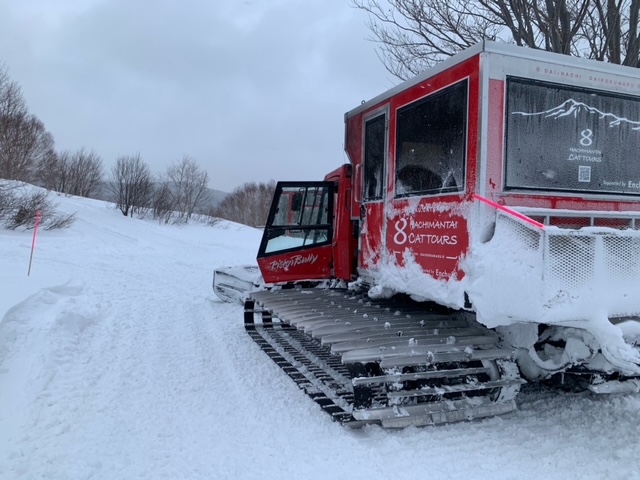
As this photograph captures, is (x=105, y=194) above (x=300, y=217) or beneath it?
above

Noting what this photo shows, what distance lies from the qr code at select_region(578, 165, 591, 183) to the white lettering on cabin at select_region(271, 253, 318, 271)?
334 centimetres

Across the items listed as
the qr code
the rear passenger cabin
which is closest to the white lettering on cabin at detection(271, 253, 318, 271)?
the rear passenger cabin

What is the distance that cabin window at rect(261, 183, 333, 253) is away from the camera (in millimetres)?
6613

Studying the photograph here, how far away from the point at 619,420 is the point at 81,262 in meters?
11.9

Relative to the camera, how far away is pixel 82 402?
4.24 meters

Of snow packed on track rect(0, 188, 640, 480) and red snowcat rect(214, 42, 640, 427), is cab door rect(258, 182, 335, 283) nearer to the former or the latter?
snow packed on track rect(0, 188, 640, 480)

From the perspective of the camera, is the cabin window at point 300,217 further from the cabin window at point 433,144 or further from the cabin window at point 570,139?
the cabin window at point 570,139

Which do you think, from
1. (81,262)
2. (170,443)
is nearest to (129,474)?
(170,443)

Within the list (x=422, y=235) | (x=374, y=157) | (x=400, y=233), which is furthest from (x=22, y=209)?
(x=422, y=235)

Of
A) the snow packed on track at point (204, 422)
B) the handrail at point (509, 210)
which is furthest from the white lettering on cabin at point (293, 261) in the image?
the handrail at point (509, 210)

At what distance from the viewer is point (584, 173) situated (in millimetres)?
4203

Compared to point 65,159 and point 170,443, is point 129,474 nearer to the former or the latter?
point 170,443

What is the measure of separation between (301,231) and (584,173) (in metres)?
3.46

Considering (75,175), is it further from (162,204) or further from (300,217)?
(300,217)
